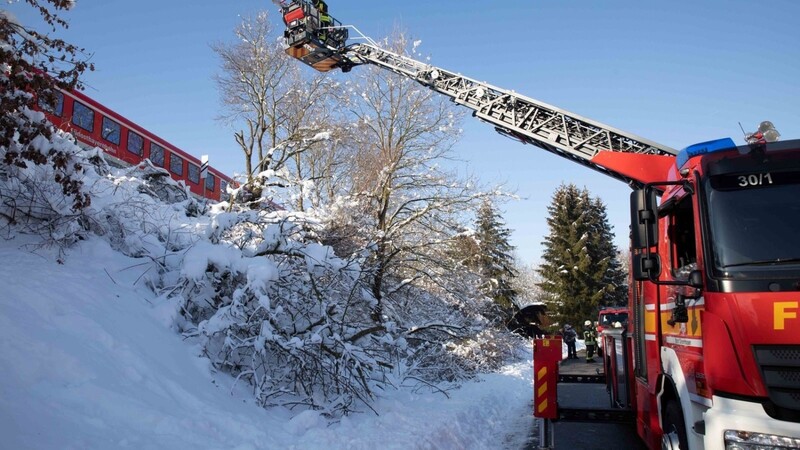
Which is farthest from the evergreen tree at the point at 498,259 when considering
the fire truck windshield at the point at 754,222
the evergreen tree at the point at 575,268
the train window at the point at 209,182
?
the fire truck windshield at the point at 754,222

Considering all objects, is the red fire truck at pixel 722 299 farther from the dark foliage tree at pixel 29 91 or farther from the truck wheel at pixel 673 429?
the dark foliage tree at pixel 29 91

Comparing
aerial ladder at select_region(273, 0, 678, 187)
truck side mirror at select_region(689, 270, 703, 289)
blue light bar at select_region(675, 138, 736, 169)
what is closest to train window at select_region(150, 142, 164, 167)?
aerial ladder at select_region(273, 0, 678, 187)

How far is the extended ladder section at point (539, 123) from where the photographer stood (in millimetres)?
8086

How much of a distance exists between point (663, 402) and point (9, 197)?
7.60 m

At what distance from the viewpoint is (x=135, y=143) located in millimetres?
20062

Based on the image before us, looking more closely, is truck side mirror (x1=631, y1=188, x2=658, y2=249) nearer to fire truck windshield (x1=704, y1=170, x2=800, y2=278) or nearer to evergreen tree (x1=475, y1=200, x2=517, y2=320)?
fire truck windshield (x1=704, y1=170, x2=800, y2=278)

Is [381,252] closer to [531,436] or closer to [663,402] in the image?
[531,436]

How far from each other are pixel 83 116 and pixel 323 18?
9426 mm

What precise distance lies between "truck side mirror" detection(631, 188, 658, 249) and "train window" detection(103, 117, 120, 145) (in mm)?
18628

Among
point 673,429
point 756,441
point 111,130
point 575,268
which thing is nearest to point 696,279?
point 756,441

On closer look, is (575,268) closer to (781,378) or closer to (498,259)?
(498,259)

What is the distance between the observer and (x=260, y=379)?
6816 mm

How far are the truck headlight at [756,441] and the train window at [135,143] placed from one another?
68.7 feet

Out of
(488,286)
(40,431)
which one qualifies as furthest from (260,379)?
(488,286)
